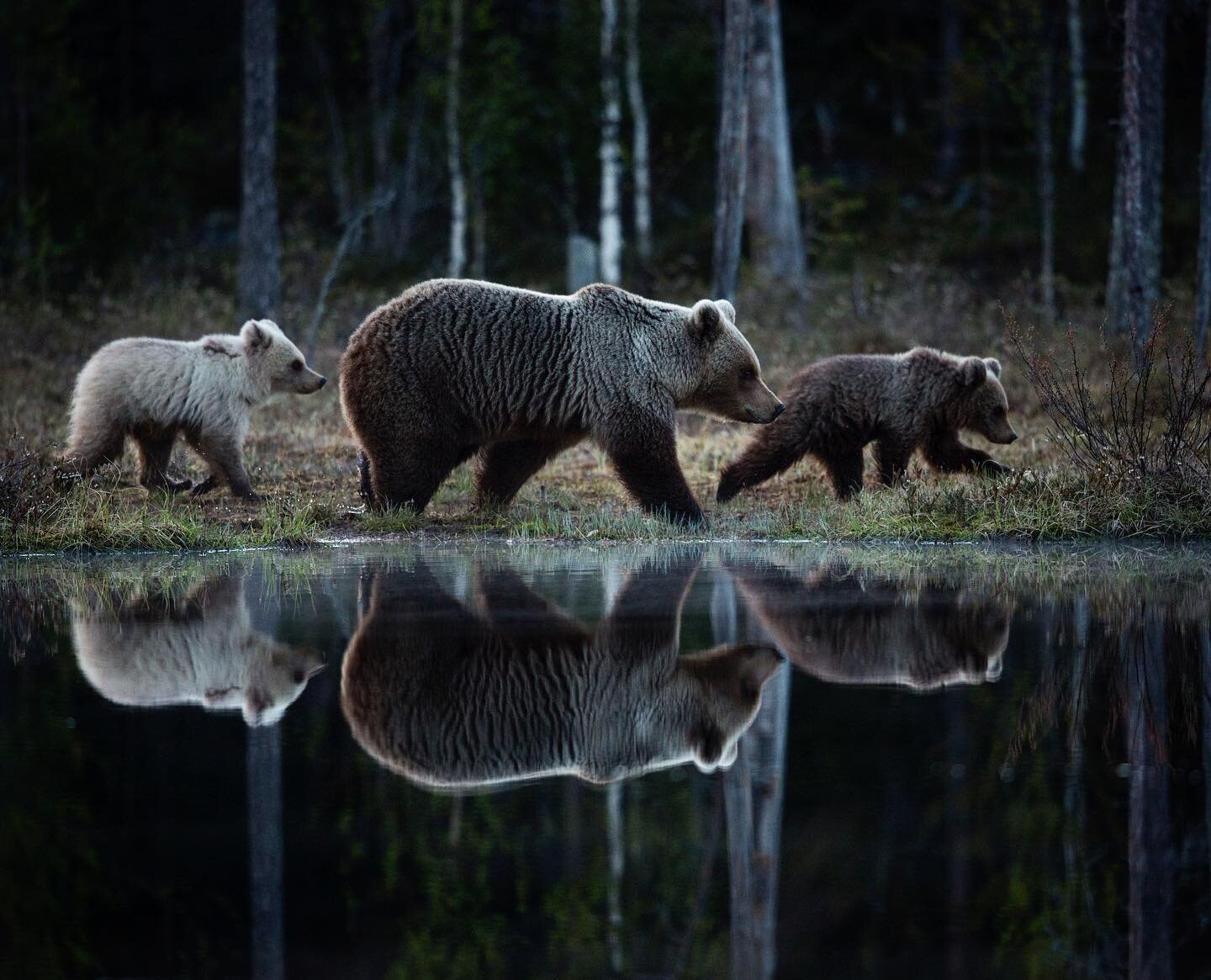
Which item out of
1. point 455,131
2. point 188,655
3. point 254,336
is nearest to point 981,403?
point 254,336

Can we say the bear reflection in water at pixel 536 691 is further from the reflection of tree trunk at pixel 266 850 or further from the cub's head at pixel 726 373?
the cub's head at pixel 726 373

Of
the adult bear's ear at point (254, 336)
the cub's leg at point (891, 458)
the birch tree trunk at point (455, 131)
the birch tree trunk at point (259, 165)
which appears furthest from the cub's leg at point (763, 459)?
the birch tree trunk at point (455, 131)

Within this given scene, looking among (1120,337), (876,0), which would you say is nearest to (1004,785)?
(1120,337)

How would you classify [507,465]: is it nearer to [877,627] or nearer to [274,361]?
[274,361]

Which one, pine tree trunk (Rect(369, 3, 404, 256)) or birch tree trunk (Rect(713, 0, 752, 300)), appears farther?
pine tree trunk (Rect(369, 3, 404, 256))

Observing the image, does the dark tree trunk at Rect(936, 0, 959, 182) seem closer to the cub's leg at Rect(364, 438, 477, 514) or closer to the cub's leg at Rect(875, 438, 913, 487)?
the cub's leg at Rect(875, 438, 913, 487)

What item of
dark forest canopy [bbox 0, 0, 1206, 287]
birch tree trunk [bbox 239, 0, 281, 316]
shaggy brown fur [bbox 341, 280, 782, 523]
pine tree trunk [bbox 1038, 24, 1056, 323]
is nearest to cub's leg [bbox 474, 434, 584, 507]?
shaggy brown fur [bbox 341, 280, 782, 523]

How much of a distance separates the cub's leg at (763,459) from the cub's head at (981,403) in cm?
133

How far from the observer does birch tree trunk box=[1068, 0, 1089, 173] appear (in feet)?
89.1

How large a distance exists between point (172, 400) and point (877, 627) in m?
6.14

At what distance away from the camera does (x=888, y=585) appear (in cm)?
716

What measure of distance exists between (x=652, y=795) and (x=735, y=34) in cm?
1275

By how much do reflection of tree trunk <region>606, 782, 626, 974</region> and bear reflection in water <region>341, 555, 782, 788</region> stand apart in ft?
0.66

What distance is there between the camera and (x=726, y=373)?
9734 millimetres
